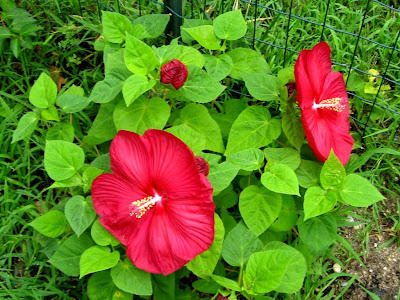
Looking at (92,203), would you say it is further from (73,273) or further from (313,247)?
(313,247)

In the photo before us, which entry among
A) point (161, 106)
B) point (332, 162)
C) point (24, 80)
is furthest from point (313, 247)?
point (24, 80)

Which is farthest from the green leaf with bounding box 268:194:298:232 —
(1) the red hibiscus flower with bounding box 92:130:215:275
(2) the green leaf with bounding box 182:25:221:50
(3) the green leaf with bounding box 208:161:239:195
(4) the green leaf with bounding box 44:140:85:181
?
(4) the green leaf with bounding box 44:140:85:181

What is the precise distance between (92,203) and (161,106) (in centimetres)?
40

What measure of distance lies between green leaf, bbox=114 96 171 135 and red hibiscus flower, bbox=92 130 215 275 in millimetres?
166

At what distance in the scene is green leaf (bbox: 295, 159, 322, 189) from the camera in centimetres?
222

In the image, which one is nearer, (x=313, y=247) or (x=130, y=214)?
(x=130, y=214)

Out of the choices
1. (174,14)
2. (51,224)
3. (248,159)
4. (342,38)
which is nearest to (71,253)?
(51,224)

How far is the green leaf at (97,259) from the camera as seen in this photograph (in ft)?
6.41

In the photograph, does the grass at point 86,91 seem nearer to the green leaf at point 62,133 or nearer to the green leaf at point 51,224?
the green leaf at point 51,224

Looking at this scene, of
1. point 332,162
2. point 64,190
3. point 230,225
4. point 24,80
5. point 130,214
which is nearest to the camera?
point 130,214

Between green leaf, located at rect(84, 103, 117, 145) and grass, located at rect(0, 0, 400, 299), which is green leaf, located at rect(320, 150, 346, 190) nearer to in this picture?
grass, located at rect(0, 0, 400, 299)

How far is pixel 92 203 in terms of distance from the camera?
6.81 ft

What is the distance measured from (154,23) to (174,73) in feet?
1.43

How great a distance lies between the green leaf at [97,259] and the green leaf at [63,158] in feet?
0.86
